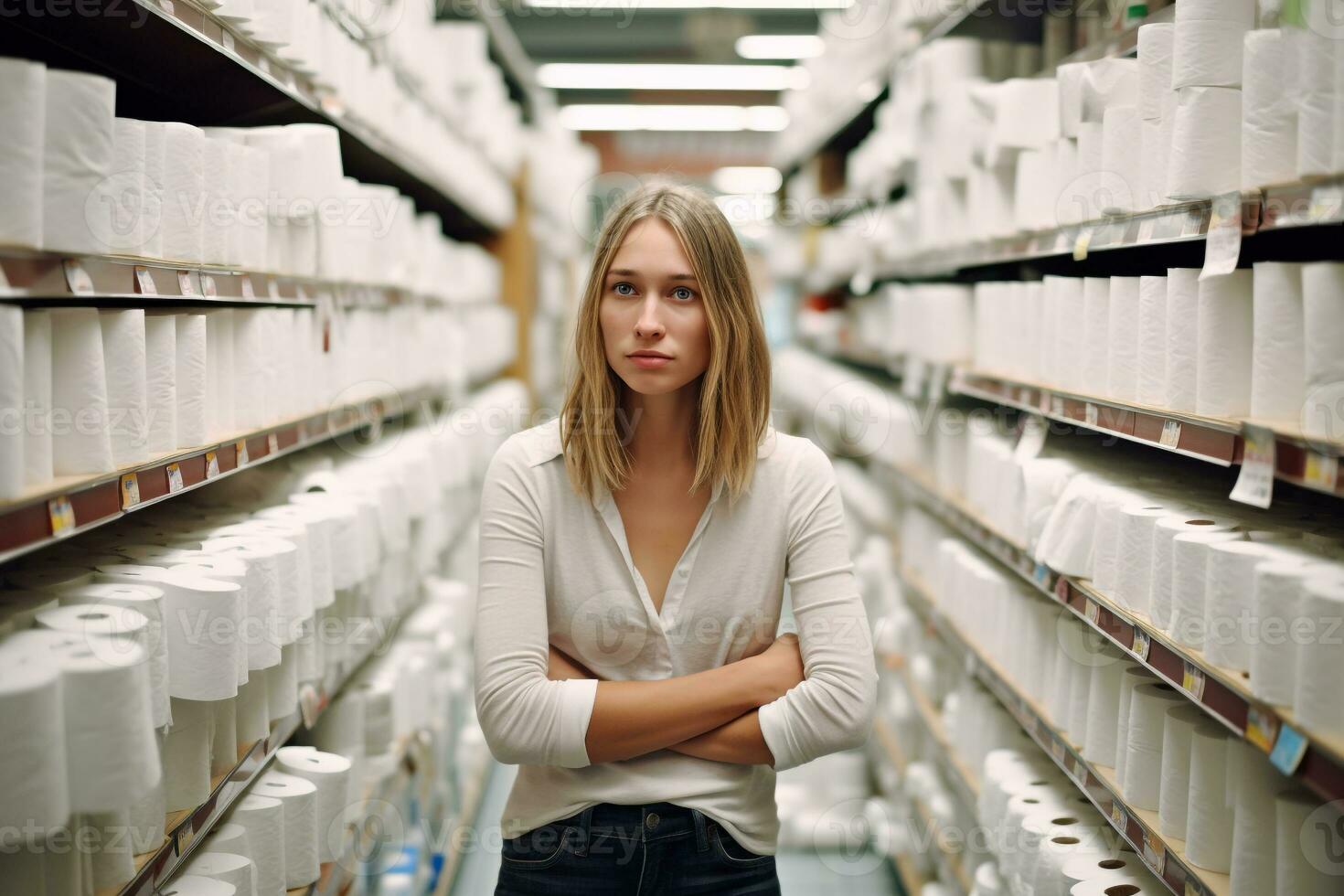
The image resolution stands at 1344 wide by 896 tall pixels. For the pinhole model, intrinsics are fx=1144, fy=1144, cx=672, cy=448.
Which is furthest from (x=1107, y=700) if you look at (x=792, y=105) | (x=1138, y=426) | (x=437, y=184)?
(x=792, y=105)

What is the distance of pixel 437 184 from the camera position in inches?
169

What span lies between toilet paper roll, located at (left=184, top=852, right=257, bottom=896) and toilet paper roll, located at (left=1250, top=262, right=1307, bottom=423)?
186cm

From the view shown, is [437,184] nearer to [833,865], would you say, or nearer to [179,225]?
[179,225]

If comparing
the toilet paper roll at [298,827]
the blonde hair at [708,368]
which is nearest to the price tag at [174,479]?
the blonde hair at [708,368]

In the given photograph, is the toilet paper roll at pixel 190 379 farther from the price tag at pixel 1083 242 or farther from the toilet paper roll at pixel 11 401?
the price tag at pixel 1083 242

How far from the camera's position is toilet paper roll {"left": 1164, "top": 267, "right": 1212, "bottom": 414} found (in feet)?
6.51

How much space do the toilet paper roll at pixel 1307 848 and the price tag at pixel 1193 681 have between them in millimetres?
186

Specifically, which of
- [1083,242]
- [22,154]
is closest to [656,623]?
[22,154]

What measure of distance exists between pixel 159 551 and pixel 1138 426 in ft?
5.95

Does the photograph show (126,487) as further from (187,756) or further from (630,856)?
(630,856)

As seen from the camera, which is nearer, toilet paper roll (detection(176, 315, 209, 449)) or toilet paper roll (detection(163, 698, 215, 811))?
toilet paper roll (detection(163, 698, 215, 811))

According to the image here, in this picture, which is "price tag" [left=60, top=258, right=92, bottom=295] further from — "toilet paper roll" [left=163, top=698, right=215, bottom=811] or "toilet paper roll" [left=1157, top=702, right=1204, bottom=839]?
"toilet paper roll" [left=1157, top=702, right=1204, bottom=839]

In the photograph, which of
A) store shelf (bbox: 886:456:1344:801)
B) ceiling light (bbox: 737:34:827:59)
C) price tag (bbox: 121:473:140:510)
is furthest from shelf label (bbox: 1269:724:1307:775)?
ceiling light (bbox: 737:34:827:59)

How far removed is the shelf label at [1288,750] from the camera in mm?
1456
